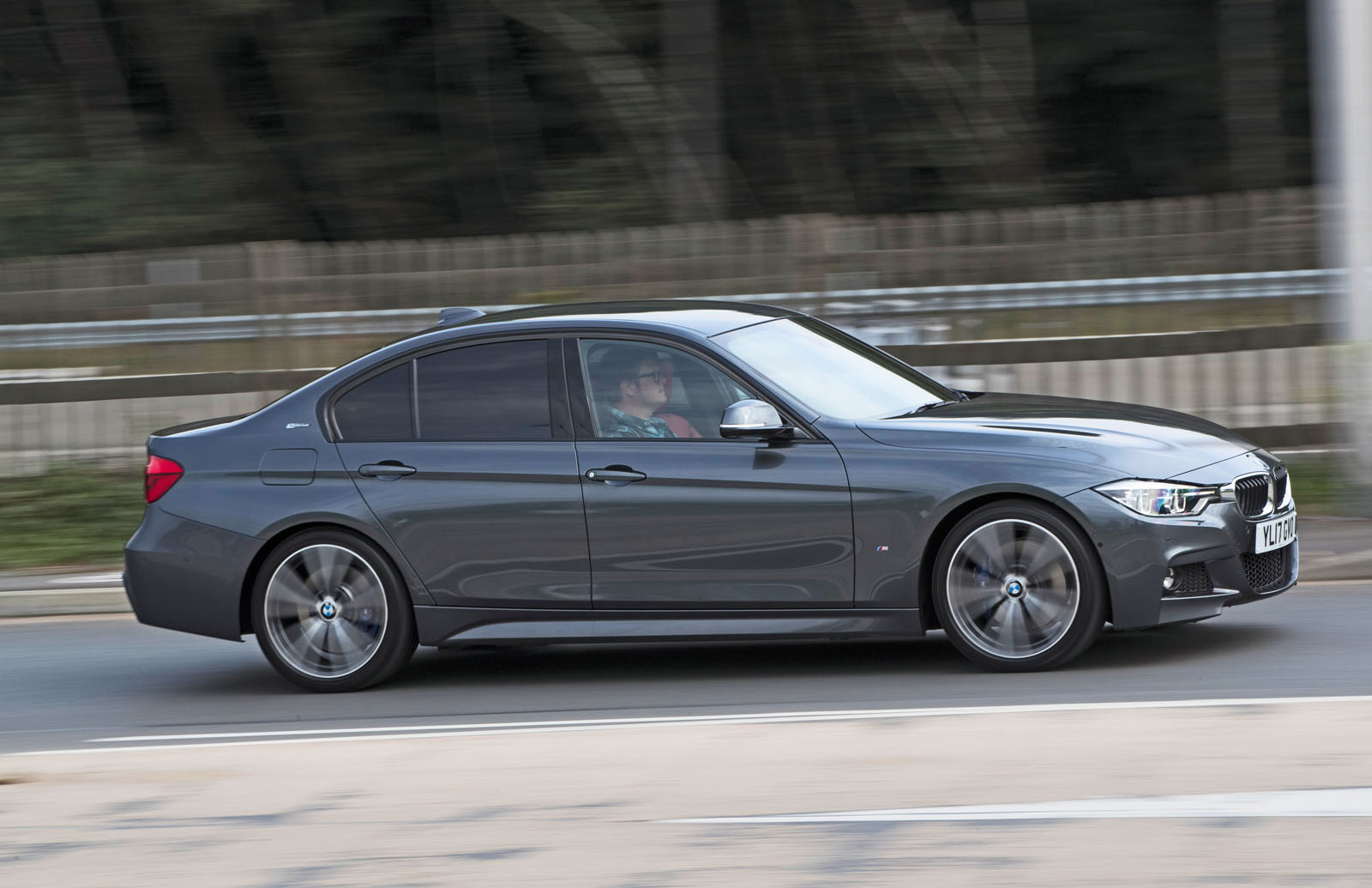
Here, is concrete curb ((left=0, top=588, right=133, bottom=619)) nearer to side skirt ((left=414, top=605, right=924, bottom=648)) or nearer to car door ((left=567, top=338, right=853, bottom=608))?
side skirt ((left=414, top=605, right=924, bottom=648))

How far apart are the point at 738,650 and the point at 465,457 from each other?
5.07 feet

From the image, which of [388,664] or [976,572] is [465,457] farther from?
[976,572]

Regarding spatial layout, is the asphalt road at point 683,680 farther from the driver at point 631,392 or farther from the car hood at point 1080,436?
the driver at point 631,392

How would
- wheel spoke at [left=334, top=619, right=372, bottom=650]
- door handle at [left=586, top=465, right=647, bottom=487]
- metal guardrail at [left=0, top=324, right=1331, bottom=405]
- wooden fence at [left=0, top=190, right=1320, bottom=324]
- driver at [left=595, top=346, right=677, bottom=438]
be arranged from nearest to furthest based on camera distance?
A: door handle at [left=586, top=465, right=647, bottom=487] → driver at [left=595, top=346, right=677, bottom=438] → wheel spoke at [left=334, top=619, right=372, bottom=650] → metal guardrail at [left=0, top=324, right=1331, bottom=405] → wooden fence at [left=0, top=190, right=1320, bottom=324]

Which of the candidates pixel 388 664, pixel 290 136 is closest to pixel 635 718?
pixel 388 664

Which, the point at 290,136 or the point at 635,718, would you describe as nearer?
the point at 635,718

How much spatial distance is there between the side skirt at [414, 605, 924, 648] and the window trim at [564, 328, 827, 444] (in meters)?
0.67

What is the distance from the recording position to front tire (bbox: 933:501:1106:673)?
6.96 m

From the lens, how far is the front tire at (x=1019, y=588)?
6.96 m

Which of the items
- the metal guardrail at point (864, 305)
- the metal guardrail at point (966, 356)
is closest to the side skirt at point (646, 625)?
the metal guardrail at point (966, 356)

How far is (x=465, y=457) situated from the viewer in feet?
24.9

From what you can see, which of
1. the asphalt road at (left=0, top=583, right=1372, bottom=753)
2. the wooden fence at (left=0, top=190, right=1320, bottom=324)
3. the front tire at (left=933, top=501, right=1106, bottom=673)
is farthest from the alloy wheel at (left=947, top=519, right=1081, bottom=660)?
the wooden fence at (left=0, top=190, right=1320, bottom=324)

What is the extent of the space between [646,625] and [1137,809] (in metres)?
2.71

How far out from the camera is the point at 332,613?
7.73 m
